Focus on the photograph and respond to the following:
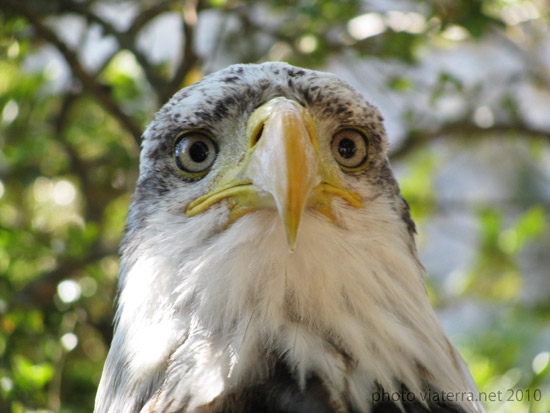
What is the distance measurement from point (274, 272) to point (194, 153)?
0.41 m

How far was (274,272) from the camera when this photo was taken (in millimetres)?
1570

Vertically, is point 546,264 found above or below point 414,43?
below

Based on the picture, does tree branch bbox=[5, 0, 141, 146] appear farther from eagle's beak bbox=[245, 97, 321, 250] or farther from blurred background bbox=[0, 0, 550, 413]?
eagle's beak bbox=[245, 97, 321, 250]

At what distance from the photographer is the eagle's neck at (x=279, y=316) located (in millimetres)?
1494

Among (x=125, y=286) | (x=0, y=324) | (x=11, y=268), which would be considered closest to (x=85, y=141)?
(x=11, y=268)

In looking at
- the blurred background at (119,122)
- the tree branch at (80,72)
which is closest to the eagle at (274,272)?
the blurred background at (119,122)

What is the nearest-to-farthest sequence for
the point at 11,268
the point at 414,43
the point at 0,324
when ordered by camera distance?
1. the point at 0,324
2. the point at 11,268
3. the point at 414,43

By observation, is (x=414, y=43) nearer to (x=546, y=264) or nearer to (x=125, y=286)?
(x=125, y=286)

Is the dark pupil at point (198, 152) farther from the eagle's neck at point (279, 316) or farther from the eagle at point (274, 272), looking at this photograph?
the eagle's neck at point (279, 316)

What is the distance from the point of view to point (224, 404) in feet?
4.64

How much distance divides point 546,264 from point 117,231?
249 inches

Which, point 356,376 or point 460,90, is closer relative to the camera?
point 356,376

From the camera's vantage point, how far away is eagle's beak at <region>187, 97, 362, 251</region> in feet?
4.39


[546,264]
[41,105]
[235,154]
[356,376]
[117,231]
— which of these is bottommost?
[546,264]
